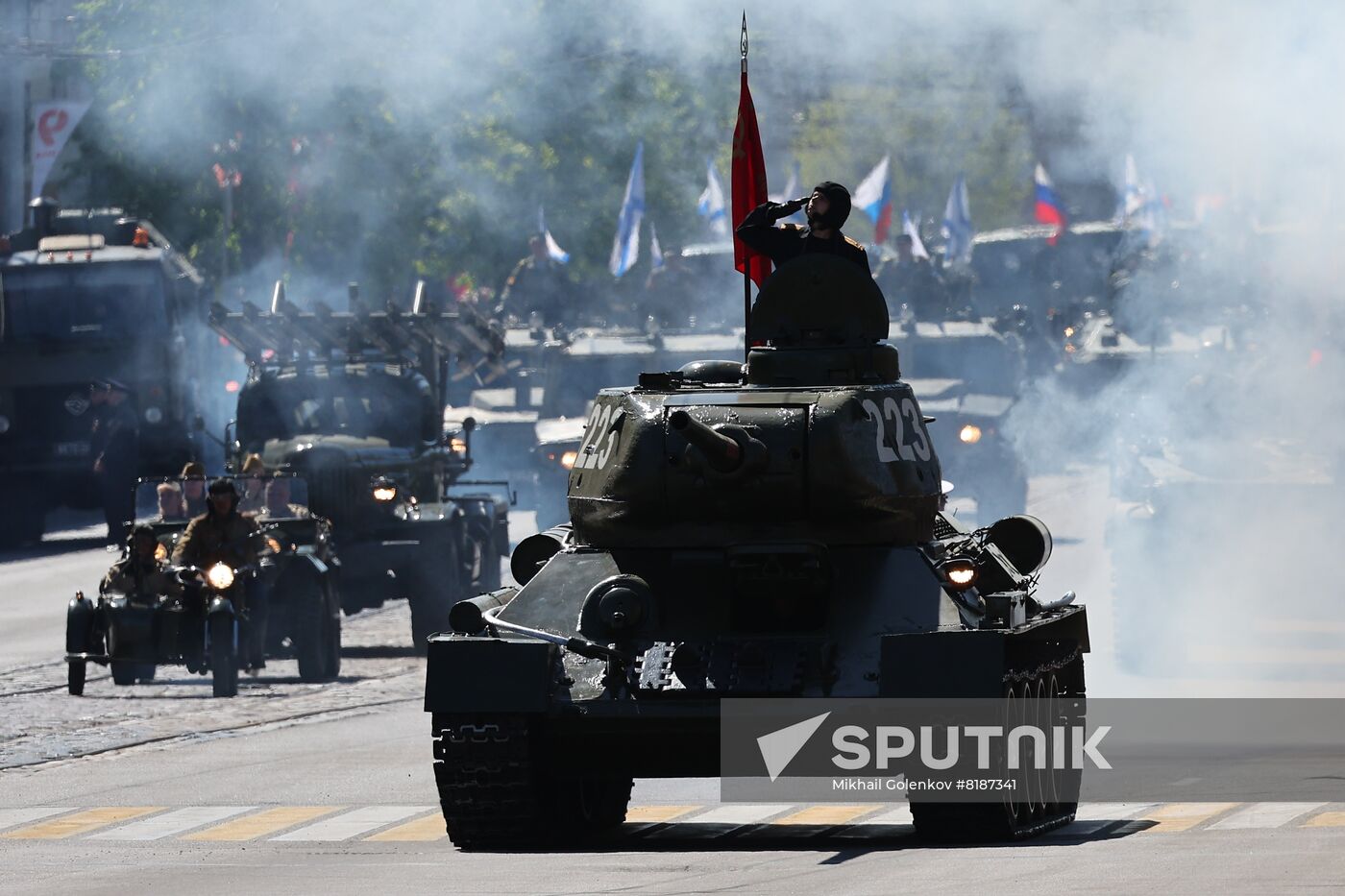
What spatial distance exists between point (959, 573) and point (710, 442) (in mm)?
1141

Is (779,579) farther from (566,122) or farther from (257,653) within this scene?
(566,122)

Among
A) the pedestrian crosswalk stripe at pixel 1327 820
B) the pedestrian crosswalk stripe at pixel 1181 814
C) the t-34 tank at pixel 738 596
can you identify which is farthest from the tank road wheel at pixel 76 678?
the pedestrian crosswalk stripe at pixel 1327 820

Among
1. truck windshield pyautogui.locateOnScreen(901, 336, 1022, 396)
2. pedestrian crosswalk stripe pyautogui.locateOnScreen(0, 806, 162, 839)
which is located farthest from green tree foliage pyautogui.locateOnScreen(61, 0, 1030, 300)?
pedestrian crosswalk stripe pyautogui.locateOnScreen(0, 806, 162, 839)

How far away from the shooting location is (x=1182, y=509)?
20.3m

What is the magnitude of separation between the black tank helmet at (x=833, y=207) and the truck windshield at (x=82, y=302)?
2140 centimetres

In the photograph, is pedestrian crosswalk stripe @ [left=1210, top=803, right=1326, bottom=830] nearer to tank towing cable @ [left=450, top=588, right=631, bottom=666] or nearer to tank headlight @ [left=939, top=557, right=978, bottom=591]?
tank headlight @ [left=939, top=557, right=978, bottom=591]

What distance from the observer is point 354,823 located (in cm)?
1299

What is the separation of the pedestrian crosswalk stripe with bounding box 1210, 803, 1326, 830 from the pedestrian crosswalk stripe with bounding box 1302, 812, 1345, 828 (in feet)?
0.30

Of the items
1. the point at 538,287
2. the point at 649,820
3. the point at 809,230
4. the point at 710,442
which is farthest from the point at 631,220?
the point at 710,442

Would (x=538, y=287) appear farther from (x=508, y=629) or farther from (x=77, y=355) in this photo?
(x=508, y=629)

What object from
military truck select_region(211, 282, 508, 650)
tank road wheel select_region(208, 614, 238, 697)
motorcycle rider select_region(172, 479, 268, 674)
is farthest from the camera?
military truck select_region(211, 282, 508, 650)

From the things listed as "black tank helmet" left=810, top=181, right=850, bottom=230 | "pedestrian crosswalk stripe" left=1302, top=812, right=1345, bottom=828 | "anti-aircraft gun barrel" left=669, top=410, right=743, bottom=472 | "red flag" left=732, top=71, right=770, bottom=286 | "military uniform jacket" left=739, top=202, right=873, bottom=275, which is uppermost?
"red flag" left=732, top=71, right=770, bottom=286

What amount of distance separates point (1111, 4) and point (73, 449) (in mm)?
15719

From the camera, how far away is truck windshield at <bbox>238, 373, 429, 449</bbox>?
2564 centimetres
